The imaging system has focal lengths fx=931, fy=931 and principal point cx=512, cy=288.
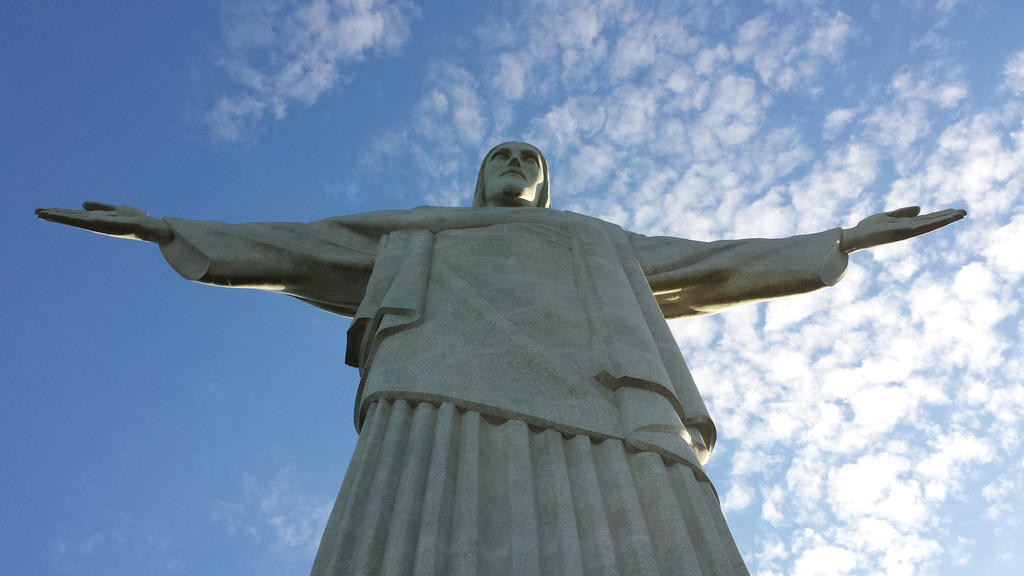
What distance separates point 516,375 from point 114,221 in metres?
3.76

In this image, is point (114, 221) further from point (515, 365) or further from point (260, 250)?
point (515, 365)

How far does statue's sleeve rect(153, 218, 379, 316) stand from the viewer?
741 cm

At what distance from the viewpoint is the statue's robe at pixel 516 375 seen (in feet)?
14.1

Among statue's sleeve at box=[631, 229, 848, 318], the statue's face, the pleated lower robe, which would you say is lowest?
the pleated lower robe

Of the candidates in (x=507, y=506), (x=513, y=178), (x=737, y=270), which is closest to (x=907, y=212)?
(x=737, y=270)

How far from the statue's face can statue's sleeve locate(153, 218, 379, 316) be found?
161 centimetres

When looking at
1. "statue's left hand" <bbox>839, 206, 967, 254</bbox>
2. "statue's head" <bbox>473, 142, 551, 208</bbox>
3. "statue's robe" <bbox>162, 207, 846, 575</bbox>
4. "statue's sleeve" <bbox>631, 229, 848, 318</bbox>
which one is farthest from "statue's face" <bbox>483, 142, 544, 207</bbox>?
"statue's left hand" <bbox>839, 206, 967, 254</bbox>

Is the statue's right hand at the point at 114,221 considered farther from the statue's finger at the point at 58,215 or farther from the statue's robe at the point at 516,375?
the statue's robe at the point at 516,375

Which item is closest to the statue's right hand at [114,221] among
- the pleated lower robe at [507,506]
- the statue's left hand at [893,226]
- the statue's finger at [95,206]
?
the statue's finger at [95,206]

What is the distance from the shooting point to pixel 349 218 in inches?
317

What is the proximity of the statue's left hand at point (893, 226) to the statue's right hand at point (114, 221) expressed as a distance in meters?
5.64

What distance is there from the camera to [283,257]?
25.0 feet

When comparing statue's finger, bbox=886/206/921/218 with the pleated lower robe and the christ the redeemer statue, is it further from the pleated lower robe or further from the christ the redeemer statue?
the pleated lower robe

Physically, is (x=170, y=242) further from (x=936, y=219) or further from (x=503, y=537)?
(x=936, y=219)
